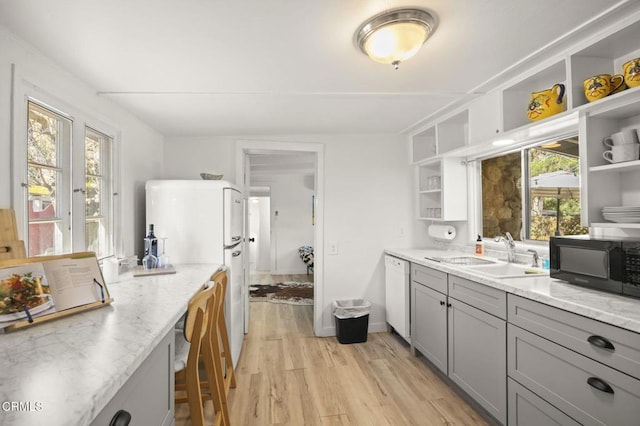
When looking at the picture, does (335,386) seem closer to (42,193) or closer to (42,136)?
(42,193)

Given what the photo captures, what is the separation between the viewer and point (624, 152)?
1.62m

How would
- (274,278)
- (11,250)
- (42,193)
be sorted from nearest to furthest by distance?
(11,250) → (42,193) → (274,278)

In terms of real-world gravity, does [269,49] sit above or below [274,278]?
above

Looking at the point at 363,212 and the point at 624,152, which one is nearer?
the point at 624,152

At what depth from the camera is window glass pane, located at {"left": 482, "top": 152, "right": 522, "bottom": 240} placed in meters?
2.81

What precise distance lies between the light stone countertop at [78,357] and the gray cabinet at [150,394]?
0.28 feet

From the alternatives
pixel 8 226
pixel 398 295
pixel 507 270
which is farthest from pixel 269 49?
pixel 398 295

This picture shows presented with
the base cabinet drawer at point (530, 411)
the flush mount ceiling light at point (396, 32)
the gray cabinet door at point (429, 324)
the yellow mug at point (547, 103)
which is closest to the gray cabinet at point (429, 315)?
the gray cabinet door at point (429, 324)

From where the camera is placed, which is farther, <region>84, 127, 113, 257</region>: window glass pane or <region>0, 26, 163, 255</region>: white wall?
<region>84, 127, 113, 257</region>: window glass pane

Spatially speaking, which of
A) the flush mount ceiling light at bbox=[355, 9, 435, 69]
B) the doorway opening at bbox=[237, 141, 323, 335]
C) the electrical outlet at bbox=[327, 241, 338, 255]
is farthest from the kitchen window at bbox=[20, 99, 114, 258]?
the doorway opening at bbox=[237, 141, 323, 335]

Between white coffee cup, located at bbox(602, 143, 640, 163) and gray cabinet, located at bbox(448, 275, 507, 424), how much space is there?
892 millimetres

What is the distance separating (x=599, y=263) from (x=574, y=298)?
0.82 ft

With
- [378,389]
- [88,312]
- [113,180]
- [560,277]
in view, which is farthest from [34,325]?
[560,277]

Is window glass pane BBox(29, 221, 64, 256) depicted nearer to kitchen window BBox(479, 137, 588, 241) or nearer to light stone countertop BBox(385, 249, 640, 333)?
light stone countertop BBox(385, 249, 640, 333)
